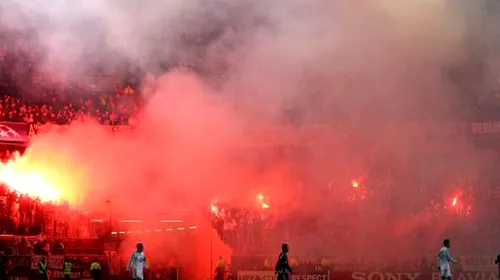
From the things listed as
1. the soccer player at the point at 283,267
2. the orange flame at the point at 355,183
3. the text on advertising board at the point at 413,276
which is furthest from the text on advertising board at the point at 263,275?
the orange flame at the point at 355,183

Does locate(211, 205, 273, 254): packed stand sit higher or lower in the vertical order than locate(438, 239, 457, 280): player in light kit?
higher

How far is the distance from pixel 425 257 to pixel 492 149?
4813 mm

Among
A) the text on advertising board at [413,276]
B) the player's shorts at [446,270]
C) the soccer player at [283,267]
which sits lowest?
the text on advertising board at [413,276]

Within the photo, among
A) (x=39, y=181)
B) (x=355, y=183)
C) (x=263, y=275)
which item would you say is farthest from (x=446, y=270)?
(x=39, y=181)

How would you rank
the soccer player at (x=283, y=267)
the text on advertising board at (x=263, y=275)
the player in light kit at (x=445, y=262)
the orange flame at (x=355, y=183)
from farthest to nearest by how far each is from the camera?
the orange flame at (x=355, y=183)
the text on advertising board at (x=263, y=275)
the player in light kit at (x=445, y=262)
the soccer player at (x=283, y=267)

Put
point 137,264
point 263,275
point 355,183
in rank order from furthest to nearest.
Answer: point 355,183, point 263,275, point 137,264

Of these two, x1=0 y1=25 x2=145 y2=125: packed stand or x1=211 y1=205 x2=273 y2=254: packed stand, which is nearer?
x1=0 y1=25 x2=145 y2=125: packed stand

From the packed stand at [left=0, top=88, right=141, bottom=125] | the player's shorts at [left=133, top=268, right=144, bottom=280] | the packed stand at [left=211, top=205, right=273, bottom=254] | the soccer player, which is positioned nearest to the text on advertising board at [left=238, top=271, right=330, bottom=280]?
the packed stand at [left=211, top=205, right=273, bottom=254]

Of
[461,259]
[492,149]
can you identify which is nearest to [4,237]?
[461,259]

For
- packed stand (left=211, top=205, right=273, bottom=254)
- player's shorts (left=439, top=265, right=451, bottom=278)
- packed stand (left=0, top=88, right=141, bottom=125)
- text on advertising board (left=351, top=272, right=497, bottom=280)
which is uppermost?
packed stand (left=0, top=88, right=141, bottom=125)

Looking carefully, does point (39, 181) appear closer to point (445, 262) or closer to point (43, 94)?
point (43, 94)

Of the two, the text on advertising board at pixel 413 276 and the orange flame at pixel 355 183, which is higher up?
the orange flame at pixel 355 183

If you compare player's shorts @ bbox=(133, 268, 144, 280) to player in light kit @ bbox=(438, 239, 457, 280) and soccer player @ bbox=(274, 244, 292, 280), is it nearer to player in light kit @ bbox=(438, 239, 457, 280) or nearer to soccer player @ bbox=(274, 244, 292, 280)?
soccer player @ bbox=(274, 244, 292, 280)

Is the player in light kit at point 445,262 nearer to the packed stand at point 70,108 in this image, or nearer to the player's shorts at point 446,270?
the player's shorts at point 446,270
